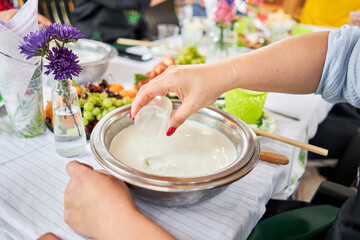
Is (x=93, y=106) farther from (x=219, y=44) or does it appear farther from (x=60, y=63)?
(x=219, y=44)

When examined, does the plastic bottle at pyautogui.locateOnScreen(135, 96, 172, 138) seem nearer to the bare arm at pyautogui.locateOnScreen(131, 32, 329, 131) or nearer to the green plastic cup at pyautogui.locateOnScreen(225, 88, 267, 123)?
the bare arm at pyautogui.locateOnScreen(131, 32, 329, 131)

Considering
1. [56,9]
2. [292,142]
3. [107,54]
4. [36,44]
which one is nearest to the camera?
[36,44]

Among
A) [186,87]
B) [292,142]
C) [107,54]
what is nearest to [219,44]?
[107,54]

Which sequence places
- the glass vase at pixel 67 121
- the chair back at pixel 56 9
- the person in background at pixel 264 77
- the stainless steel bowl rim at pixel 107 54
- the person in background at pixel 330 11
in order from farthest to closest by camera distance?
1. the person in background at pixel 330 11
2. the chair back at pixel 56 9
3. the stainless steel bowl rim at pixel 107 54
4. the glass vase at pixel 67 121
5. the person in background at pixel 264 77

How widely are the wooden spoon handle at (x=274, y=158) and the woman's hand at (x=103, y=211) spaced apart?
1.21 ft

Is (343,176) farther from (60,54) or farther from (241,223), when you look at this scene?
(60,54)

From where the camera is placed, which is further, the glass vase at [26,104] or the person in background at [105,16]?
the person in background at [105,16]

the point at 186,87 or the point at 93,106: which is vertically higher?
the point at 186,87

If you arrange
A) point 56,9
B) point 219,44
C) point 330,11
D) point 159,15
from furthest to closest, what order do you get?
point 330,11, point 159,15, point 56,9, point 219,44

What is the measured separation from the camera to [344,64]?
0.64m

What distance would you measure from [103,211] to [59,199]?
15 cm

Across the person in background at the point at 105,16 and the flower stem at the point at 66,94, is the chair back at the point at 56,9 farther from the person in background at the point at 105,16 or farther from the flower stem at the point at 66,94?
the flower stem at the point at 66,94

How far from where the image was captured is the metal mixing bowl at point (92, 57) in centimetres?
105

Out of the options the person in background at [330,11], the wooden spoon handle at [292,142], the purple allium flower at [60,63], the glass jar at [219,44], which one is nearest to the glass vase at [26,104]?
the purple allium flower at [60,63]
